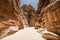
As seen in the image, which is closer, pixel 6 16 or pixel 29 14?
pixel 6 16

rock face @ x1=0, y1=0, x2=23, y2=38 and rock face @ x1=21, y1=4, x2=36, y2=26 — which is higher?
rock face @ x1=21, y1=4, x2=36, y2=26

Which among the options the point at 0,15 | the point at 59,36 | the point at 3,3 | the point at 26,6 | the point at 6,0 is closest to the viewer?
the point at 59,36

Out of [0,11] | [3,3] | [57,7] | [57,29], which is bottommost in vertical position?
[57,29]

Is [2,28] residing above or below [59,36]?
above

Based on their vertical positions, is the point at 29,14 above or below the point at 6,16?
above

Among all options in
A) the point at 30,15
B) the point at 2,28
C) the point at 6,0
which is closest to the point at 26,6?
the point at 30,15

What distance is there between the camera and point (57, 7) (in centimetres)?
543

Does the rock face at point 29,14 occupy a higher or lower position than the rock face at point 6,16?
higher

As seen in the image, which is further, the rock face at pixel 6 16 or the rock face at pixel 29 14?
the rock face at pixel 29 14

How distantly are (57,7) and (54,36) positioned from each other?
1.69m

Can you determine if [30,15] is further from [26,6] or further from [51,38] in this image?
[51,38]

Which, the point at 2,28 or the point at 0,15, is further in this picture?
the point at 0,15

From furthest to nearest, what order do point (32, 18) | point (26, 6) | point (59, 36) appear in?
point (26, 6) < point (32, 18) < point (59, 36)

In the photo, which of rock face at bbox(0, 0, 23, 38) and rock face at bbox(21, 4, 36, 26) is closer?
rock face at bbox(0, 0, 23, 38)
